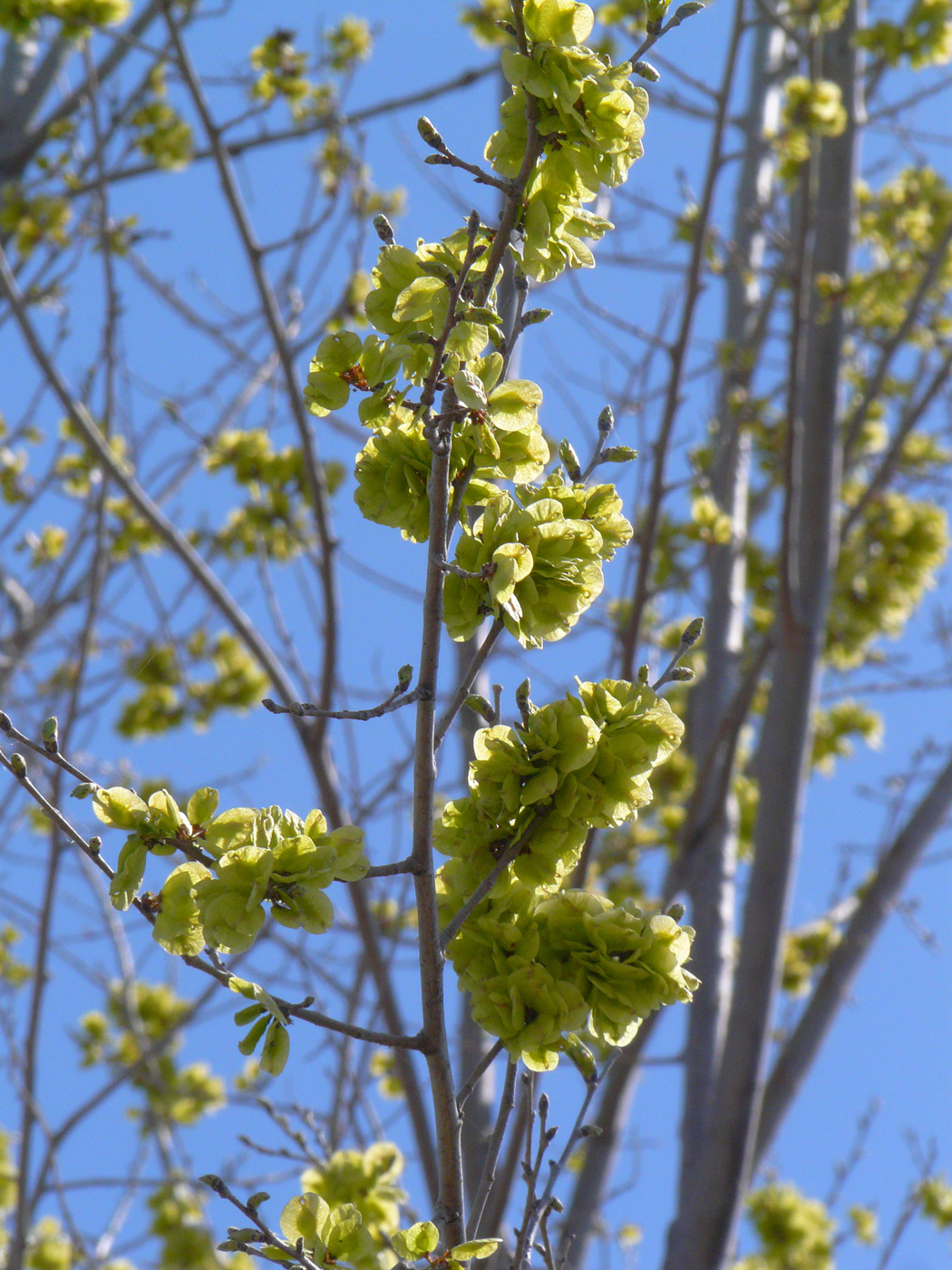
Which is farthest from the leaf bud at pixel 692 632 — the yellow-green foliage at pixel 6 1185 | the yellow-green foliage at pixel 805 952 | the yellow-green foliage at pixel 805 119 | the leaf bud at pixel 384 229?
the yellow-green foliage at pixel 6 1185

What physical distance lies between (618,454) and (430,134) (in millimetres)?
478

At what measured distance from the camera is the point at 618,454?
1528mm

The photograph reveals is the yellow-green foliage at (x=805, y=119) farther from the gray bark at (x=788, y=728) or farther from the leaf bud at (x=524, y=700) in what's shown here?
the leaf bud at (x=524, y=700)

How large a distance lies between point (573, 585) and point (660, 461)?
1.54 meters

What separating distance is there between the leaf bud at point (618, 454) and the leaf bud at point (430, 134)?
0.45 m

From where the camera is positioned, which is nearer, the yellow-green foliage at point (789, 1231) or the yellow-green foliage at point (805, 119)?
the yellow-green foliage at point (805, 119)

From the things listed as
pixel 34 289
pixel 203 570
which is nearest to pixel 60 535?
pixel 34 289

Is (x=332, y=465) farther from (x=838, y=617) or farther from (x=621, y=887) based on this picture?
(x=838, y=617)

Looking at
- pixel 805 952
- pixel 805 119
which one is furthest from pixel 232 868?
pixel 805 952

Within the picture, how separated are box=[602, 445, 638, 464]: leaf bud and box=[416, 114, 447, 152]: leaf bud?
0.45 metres

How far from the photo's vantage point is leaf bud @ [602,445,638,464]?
58.7 inches

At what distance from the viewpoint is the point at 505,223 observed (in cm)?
126

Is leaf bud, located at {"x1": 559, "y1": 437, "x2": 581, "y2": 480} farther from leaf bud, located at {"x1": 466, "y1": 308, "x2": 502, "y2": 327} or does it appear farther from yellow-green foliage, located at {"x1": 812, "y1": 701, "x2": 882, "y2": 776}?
yellow-green foliage, located at {"x1": 812, "y1": 701, "x2": 882, "y2": 776}

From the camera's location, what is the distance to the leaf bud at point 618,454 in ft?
4.89
